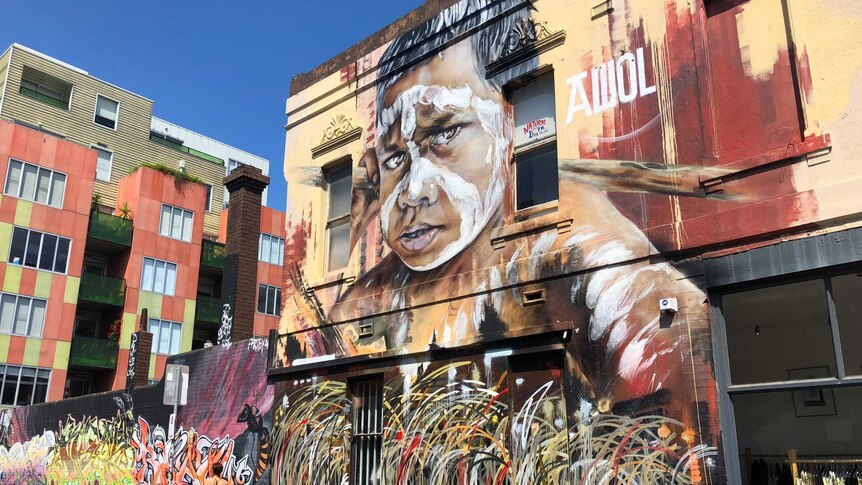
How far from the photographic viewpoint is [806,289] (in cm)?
672

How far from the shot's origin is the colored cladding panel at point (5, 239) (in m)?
28.3

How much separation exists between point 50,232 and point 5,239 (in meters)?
1.79

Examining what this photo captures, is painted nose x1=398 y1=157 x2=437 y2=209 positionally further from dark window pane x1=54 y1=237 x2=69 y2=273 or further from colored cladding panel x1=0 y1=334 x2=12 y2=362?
dark window pane x1=54 y1=237 x2=69 y2=273

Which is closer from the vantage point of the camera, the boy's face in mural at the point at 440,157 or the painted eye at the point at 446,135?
the boy's face in mural at the point at 440,157

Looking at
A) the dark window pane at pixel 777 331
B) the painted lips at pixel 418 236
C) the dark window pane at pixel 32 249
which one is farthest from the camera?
the dark window pane at pixel 32 249

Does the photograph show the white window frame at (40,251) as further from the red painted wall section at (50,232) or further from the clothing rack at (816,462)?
the clothing rack at (816,462)

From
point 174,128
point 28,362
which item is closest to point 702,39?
point 28,362

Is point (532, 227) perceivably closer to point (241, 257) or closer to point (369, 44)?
point (369, 44)

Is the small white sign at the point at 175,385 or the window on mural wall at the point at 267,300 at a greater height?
the window on mural wall at the point at 267,300

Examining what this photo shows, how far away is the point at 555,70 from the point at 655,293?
10.3 feet

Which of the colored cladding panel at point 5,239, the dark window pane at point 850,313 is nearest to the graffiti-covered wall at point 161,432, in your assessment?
the dark window pane at point 850,313

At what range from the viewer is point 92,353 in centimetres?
3028

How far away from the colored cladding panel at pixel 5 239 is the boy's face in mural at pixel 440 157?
2388 centimetres

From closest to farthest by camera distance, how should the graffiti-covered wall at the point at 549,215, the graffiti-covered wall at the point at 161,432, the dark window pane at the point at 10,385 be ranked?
1. the graffiti-covered wall at the point at 549,215
2. the graffiti-covered wall at the point at 161,432
3. the dark window pane at the point at 10,385
